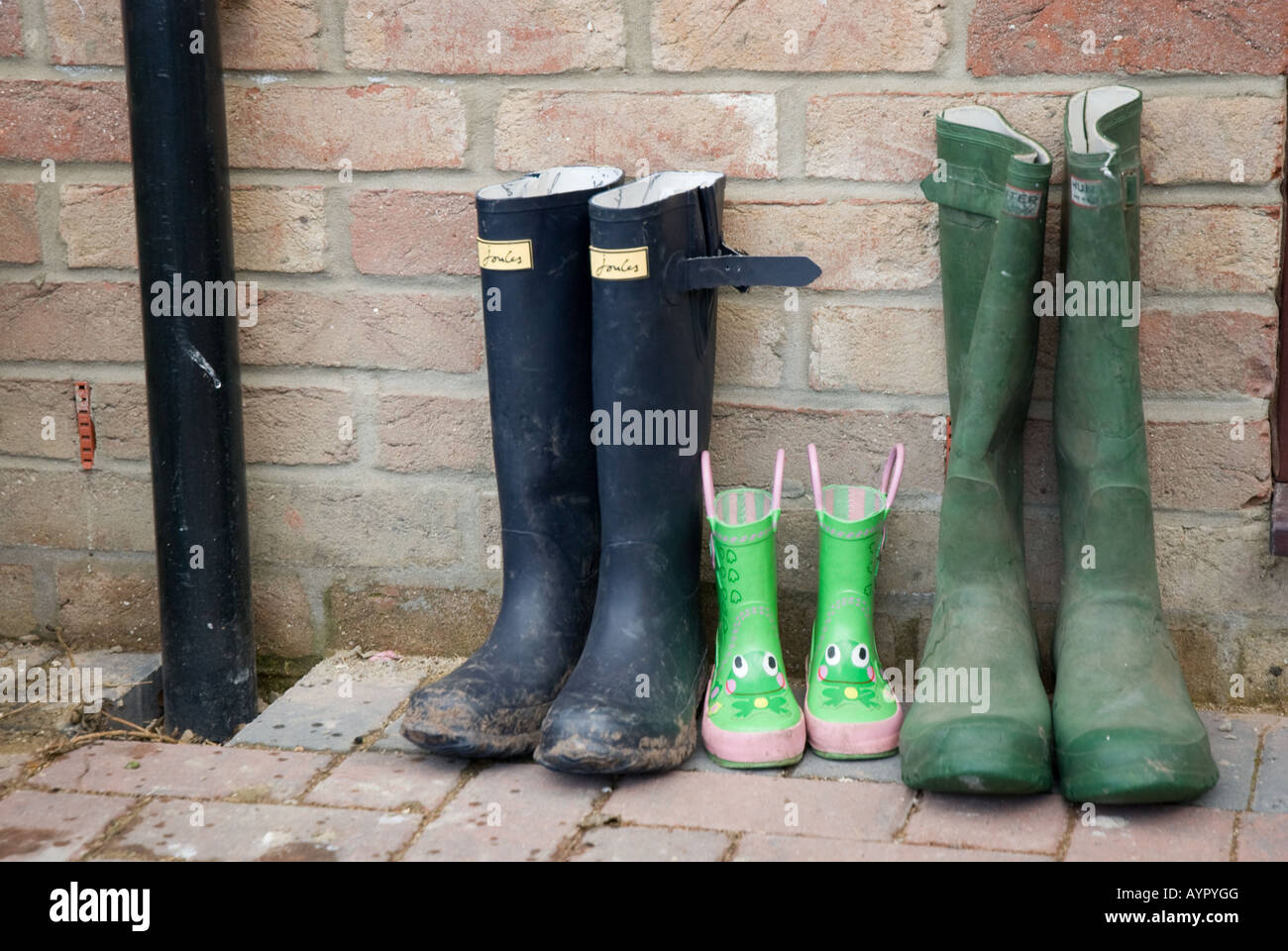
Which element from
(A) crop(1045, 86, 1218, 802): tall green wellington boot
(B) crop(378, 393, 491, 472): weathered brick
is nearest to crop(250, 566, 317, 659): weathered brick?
(B) crop(378, 393, 491, 472): weathered brick

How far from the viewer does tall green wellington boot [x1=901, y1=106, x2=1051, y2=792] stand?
1.83 m

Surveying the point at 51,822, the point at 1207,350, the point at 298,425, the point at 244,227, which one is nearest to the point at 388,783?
the point at 51,822

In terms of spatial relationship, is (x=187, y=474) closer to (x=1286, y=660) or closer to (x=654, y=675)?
(x=654, y=675)

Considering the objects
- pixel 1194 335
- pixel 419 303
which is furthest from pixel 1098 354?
pixel 419 303

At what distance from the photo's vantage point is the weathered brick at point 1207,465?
204 centimetres

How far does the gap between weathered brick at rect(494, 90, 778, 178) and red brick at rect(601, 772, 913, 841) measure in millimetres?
866

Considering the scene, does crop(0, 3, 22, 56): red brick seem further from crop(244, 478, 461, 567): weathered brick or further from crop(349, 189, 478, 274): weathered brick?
crop(244, 478, 461, 567): weathered brick

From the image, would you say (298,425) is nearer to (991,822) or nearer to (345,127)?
(345,127)

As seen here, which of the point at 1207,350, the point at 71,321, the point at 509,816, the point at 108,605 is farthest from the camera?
the point at 108,605

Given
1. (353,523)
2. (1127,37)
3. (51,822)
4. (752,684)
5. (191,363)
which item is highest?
(1127,37)

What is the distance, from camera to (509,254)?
199 centimetres

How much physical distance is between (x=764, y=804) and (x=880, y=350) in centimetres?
70

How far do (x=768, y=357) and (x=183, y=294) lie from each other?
2.83 feet

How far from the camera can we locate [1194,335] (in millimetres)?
2025
